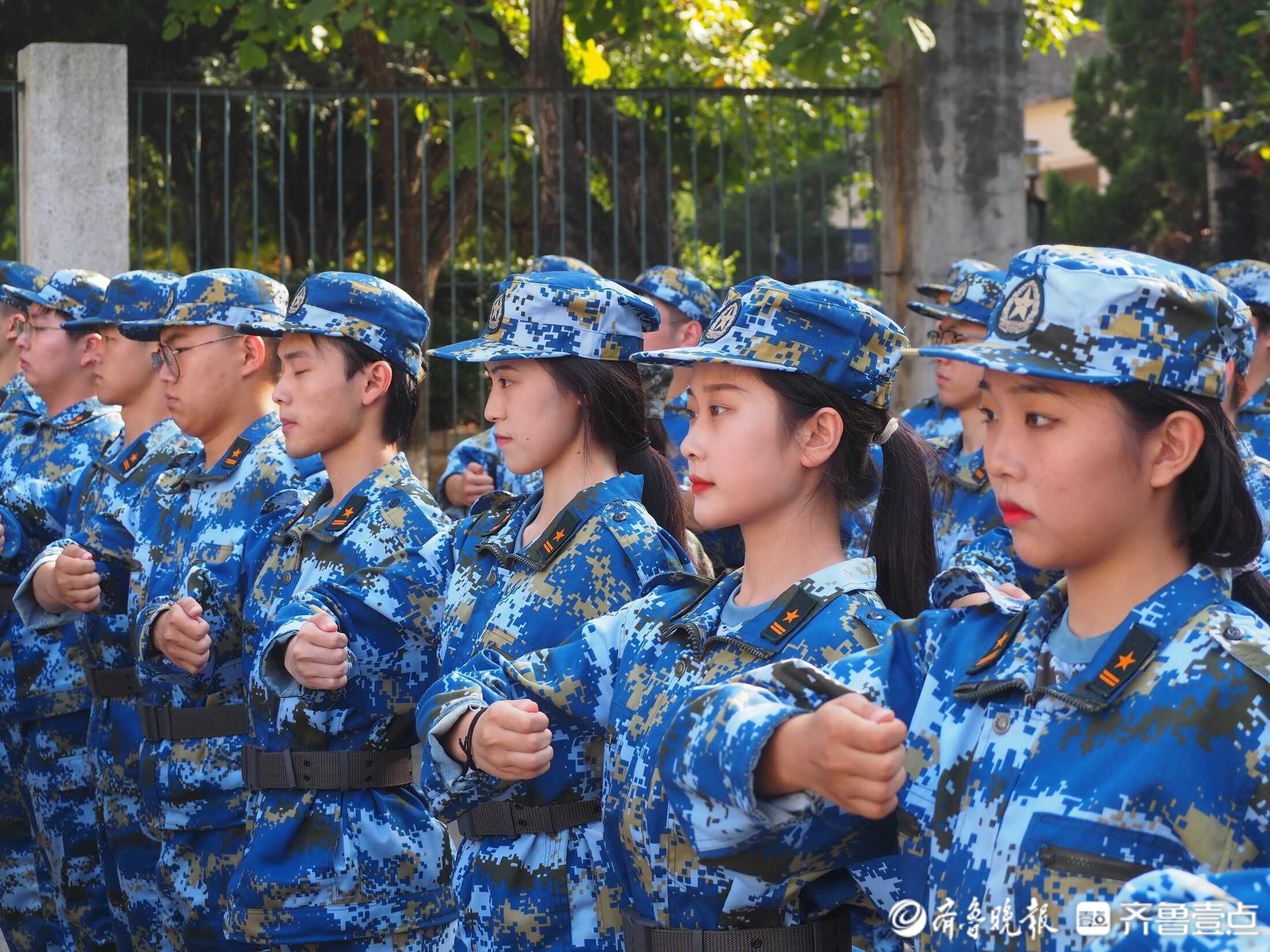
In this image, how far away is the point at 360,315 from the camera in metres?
4.19

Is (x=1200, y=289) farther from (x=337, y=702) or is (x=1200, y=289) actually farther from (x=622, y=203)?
(x=622, y=203)

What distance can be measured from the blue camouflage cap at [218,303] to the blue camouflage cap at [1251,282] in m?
3.01

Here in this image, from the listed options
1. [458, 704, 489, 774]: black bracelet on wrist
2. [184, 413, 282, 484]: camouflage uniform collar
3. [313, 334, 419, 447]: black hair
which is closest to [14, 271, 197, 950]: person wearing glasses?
[184, 413, 282, 484]: camouflage uniform collar

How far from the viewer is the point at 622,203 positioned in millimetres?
10008

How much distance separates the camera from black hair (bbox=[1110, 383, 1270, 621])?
198 cm

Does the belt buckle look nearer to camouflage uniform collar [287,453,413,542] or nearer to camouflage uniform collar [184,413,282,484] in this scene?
camouflage uniform collar [287,453,413,542]

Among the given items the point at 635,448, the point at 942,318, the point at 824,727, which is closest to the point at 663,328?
the point at 942,318

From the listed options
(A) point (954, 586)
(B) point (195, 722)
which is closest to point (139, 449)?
(B) point (195, 722)

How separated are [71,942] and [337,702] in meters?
2.62

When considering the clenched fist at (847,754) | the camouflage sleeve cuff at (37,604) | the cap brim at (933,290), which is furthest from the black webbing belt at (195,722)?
the cap brim at (933,290)

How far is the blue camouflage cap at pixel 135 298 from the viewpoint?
17.9 ft

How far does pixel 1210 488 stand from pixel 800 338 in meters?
0.91

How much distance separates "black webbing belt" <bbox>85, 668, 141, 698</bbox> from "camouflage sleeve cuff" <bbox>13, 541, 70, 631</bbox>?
21 cm

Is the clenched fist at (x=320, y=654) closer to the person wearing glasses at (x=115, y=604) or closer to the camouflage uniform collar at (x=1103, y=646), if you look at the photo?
the person wearing glasses at (x=115, y=604)
